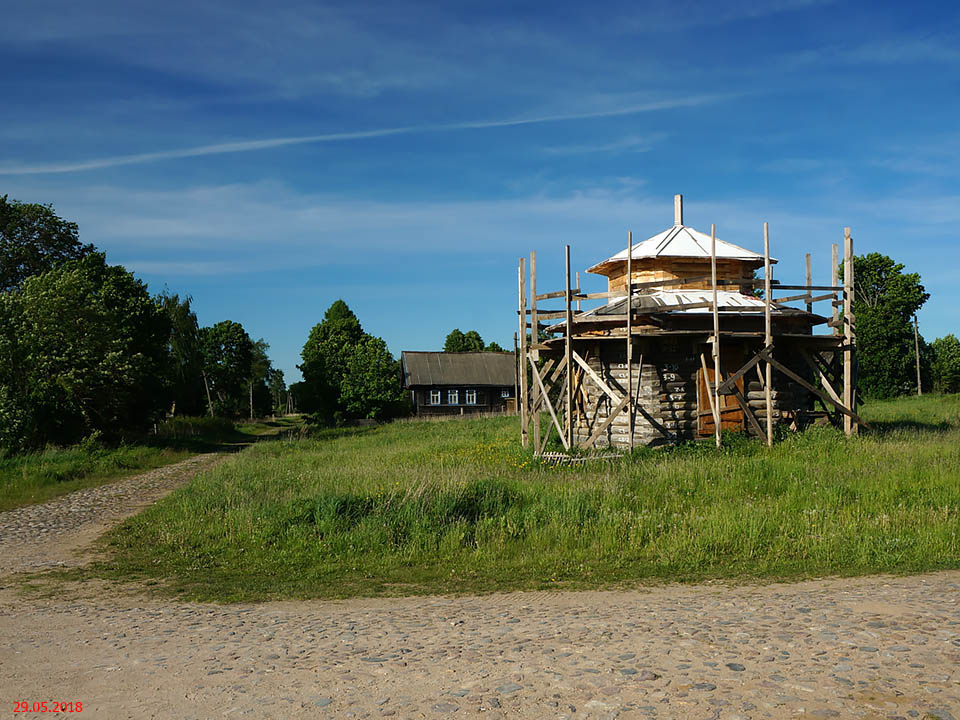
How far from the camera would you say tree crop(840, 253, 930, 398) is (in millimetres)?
54688

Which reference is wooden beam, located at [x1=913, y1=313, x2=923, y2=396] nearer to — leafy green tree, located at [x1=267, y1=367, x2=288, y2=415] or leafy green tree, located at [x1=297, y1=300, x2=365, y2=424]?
leafy green tree, located at [x1=297, y1=300, x2=365, y2=424]


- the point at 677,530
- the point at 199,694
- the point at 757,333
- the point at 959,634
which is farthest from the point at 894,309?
the point at 199,694

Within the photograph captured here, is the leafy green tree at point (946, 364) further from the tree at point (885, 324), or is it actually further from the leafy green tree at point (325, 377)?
the leafy green tree at point (325, 377)

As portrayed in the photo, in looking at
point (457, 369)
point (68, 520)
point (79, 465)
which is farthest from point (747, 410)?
point (457, 369)

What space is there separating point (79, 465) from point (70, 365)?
7.59 metres

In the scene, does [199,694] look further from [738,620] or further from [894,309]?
[894,309]

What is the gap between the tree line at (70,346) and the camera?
88.3 feet

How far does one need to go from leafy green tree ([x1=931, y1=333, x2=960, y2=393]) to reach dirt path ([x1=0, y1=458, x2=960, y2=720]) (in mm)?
60608

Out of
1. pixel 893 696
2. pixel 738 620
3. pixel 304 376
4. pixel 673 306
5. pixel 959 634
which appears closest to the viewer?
pixel 893 696

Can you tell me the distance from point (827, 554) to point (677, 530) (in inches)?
80.2

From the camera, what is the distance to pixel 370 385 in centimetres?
5056

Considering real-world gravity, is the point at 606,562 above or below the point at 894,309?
below

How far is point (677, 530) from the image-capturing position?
11195 millimetres
